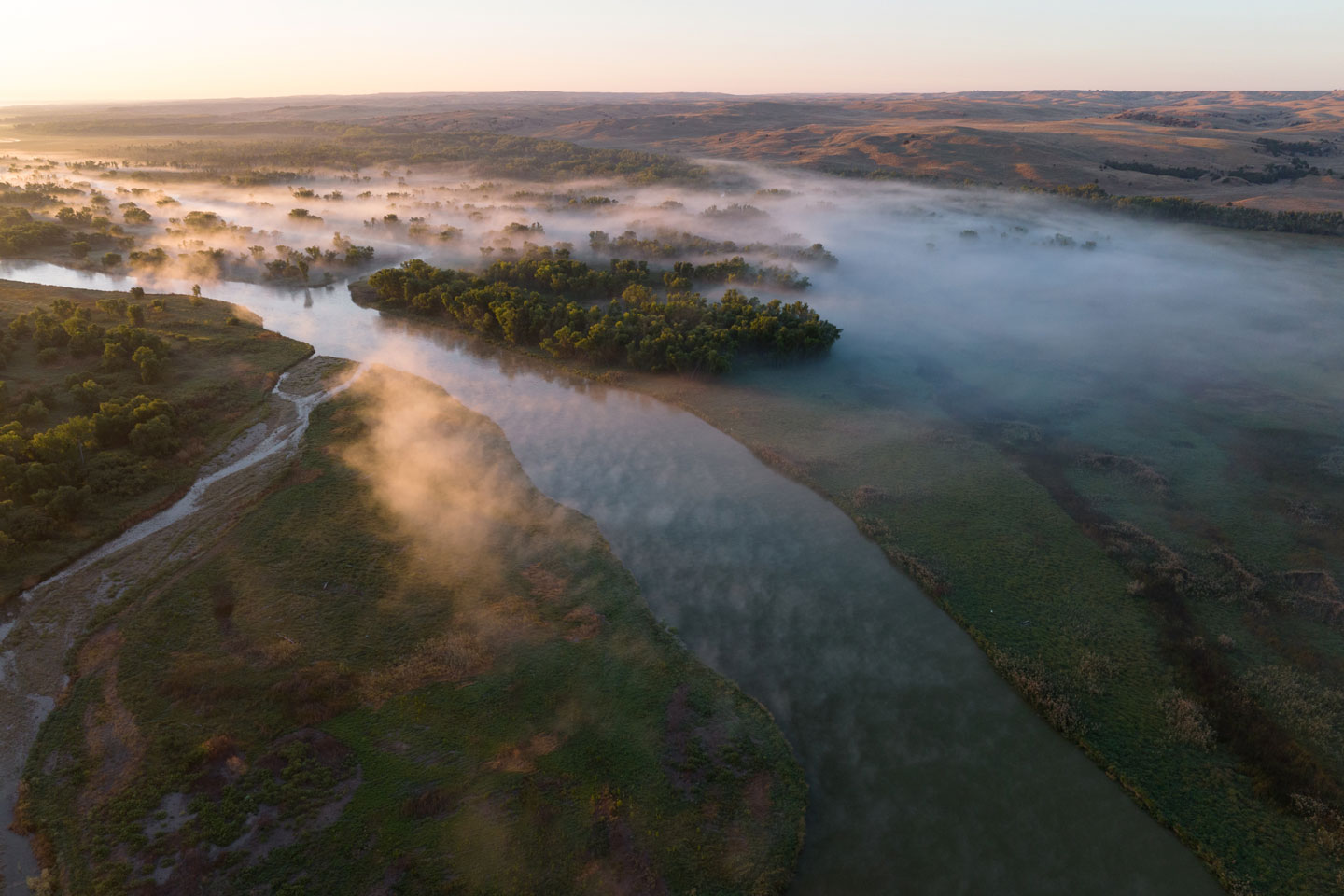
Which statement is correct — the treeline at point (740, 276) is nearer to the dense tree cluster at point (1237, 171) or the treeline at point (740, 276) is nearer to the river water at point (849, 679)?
the river water at point (849, 679)

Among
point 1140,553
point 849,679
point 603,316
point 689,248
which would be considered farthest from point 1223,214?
point 849,679

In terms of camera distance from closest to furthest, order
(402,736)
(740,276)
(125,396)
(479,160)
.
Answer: (402,736) → (125,396) → (740,276) → (479,160)

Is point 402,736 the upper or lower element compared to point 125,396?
lower

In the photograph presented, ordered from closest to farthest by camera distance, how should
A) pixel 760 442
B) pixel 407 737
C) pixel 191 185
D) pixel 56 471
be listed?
pixel 407 737 → pixel 56 471 → pixel 760 442 → pixel 191 185

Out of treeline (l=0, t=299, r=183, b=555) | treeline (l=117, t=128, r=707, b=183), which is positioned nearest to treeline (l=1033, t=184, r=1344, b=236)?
treeline (l=117, t=128, r=707, b=183)

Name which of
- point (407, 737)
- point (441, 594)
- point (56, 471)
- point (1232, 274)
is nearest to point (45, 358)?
point (56, 471)

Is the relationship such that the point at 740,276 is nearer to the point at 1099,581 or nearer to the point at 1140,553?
the point at 1140,553

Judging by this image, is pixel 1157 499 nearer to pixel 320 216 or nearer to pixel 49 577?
pixel 49 577

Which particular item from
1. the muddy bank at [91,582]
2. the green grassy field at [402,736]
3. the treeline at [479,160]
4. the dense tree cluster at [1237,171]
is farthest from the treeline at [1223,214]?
the muddy bank at [91,582]
